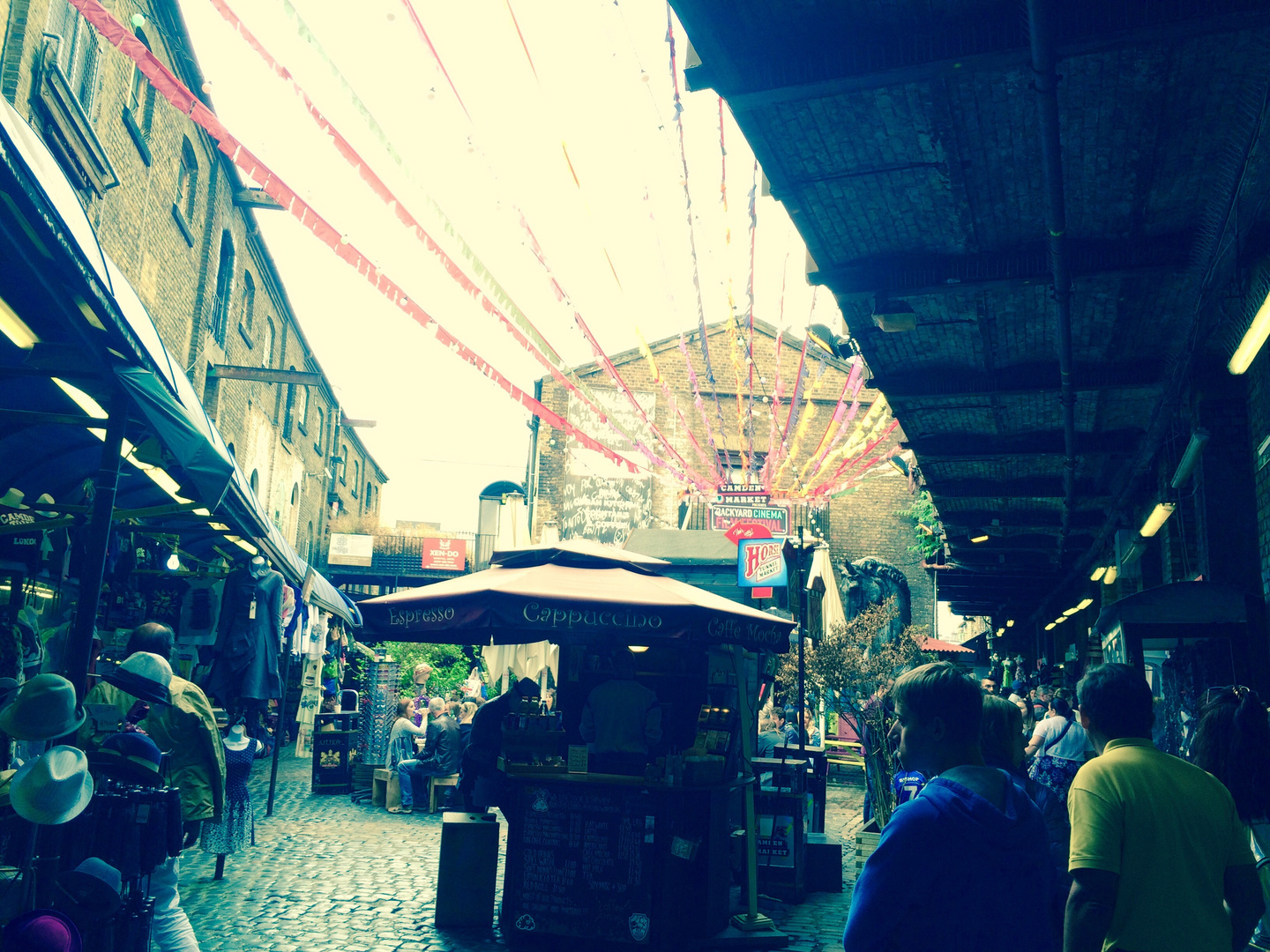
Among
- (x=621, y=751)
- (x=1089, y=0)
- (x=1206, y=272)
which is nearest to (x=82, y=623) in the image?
(x=621, y=751)

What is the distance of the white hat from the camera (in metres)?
4.12

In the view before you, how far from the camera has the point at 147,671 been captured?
18.5ft

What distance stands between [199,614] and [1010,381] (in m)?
9.70

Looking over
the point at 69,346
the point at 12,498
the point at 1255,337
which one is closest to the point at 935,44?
the point at 1255,337

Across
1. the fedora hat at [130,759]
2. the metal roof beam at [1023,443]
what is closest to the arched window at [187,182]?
the metal roof beam at [1023,443]

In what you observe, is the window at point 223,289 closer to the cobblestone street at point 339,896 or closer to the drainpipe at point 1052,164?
the cobblestone street at point 339,896

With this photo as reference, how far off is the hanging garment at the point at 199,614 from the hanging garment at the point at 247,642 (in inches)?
29.4

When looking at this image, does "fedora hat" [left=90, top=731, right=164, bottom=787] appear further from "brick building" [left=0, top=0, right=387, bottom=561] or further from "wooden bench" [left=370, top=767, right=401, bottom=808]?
"wooden bench" [left=370, top=767, right=401, bottom=808]

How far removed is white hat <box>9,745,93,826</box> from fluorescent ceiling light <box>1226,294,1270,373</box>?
575 cm

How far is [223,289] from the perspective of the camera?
61.7 ft

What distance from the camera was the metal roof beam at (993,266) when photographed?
19.0ft

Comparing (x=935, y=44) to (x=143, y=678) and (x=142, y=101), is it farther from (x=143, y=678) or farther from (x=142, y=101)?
(x=142, y=101)

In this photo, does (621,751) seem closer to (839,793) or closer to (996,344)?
(996,344)

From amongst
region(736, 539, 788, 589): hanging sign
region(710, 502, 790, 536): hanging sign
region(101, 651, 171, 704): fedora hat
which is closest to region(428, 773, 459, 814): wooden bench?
region(736, 539, 788, 589): hanging sign
